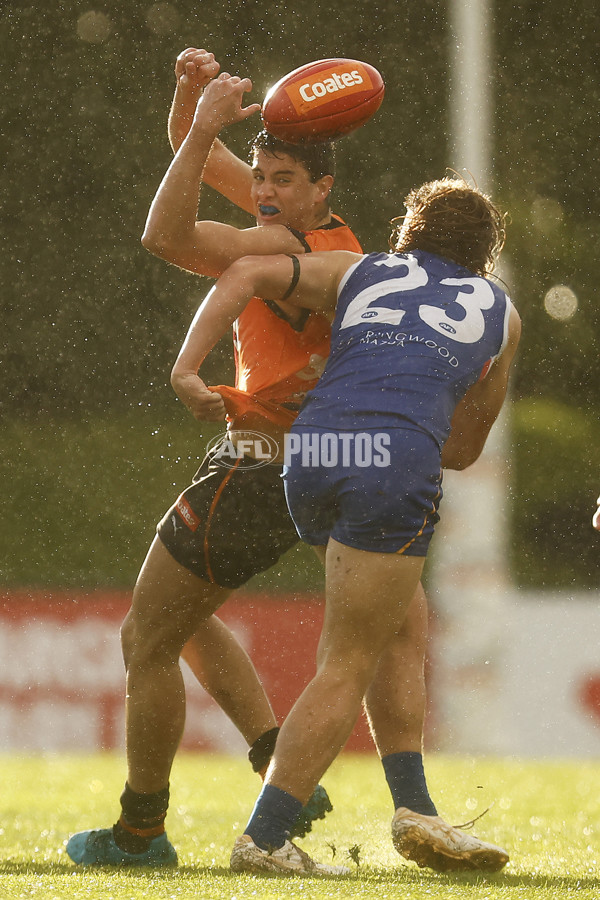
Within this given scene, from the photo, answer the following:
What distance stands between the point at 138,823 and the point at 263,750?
0.40 m

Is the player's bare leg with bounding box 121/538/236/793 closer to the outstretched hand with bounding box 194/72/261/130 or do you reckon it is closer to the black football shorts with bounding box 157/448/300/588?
the black football shorts with bounding box 157/448/300/588

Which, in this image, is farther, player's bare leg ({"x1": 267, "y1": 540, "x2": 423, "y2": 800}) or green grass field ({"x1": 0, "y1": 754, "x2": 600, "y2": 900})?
player's bare leg ({"x1": 267, "y1": 540, "x2": 423, "y2": 800})

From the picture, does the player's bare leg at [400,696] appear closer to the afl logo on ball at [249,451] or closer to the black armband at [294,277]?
the afl logo on ball at [249,451]

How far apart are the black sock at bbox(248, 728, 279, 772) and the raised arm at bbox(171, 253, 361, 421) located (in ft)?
3.32

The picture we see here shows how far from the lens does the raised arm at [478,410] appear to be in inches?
118

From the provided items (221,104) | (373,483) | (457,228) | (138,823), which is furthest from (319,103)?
(138,823)

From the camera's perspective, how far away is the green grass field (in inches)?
95.7

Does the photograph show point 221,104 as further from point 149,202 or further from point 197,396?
point 149,202

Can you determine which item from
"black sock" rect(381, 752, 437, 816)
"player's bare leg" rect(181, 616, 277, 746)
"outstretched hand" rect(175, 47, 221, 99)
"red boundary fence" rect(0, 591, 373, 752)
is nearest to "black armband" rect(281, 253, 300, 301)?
"outstretched hand" rect(175, 47, 221, 99)

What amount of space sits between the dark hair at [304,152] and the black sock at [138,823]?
1602 millimetres

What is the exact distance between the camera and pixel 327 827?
4.14 meters

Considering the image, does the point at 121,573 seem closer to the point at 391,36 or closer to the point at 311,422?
the point at 391,36

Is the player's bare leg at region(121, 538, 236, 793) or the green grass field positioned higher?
the player's bare leg at region(121, 538, 236, 793)

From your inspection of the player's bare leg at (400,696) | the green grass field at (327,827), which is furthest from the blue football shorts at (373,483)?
the green grass field at (327,827)
